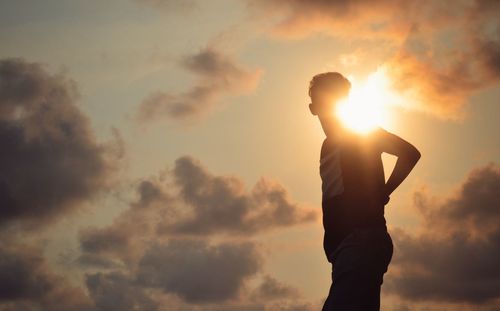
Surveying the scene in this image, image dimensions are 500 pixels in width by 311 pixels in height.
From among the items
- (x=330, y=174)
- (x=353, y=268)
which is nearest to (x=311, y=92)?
(x=330, y=174)

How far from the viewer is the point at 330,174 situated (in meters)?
5.46

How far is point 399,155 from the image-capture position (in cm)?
543

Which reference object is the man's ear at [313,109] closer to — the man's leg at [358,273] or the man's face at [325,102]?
the man's face at [325,102]

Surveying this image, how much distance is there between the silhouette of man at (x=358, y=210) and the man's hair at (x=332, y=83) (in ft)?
1.83

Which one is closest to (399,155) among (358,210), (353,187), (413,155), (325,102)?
(413,155)

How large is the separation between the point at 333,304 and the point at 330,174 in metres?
1.19

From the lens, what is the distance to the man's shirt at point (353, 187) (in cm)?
518

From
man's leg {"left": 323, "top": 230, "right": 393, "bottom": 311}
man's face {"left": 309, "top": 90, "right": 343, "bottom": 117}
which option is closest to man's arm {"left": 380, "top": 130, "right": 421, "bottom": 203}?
man's leg {"left": 323, "top": 230, "right": 393, "bottom": 311}

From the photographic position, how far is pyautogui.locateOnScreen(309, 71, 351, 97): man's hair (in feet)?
19.6

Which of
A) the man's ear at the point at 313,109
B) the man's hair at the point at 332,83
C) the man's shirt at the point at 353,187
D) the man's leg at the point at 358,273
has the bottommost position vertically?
the man's leg at the point at 358,273

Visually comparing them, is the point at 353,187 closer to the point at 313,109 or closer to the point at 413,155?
the point at 413,155

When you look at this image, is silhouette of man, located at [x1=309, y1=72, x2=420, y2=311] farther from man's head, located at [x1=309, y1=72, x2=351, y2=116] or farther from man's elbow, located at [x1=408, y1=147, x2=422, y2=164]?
man's head, located at [x1=309, y1=72, x2=351, y2=116]

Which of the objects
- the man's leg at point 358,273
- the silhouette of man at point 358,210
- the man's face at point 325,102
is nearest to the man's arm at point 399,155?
the silhouette of man at point 358,210

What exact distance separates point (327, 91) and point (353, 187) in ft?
3.91
